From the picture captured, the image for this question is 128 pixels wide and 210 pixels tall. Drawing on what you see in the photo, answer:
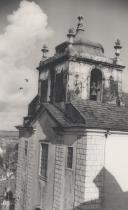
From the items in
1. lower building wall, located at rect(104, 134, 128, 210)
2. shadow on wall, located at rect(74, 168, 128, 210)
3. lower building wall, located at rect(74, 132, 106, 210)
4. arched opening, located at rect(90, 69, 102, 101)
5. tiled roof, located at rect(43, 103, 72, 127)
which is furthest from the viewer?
arched opening, located at rect(90, 69, 102, 101)

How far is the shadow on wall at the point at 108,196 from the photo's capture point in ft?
48.4

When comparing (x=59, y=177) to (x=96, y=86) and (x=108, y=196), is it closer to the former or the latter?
(x=108, y=196)

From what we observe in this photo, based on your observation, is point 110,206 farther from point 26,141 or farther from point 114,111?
point 26,141

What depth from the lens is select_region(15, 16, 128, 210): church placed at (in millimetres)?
14828

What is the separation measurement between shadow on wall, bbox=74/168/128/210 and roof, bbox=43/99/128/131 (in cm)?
214

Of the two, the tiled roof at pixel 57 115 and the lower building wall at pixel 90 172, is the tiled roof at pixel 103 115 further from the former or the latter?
the tiled roof at pixel 57 115

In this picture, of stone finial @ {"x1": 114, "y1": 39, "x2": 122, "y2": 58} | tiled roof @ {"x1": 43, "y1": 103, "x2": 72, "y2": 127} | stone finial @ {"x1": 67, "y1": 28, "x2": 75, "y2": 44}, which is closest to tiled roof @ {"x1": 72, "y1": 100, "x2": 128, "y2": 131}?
tiled roof @ {"x1": 43, "y1": 103, "x2": 72, "y2": 127}

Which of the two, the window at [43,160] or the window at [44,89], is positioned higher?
the window at [44,89]

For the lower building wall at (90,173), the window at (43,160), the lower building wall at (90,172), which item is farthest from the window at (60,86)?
the lower building wall at (90,172)

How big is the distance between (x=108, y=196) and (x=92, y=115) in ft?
12.5

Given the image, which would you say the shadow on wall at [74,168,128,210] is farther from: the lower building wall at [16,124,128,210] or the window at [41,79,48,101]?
the window at [41,79,48,101]

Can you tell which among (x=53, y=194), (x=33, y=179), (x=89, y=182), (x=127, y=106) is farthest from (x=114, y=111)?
(x=33, y=179)

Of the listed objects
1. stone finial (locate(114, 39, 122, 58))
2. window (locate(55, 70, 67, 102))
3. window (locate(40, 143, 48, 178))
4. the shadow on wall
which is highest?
stone finial (locate(114, 39, 122, 58))

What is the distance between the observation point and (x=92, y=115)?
15.6 meters
